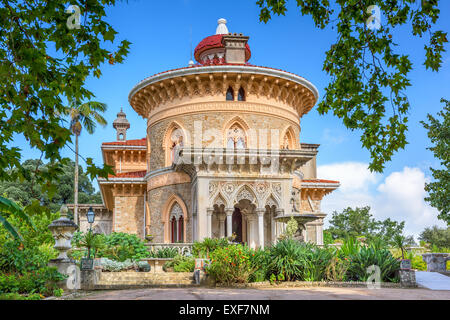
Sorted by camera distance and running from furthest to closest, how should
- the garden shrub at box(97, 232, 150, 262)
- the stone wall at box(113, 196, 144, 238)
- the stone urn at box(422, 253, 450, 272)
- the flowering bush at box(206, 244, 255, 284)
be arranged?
the stone wall at box(113, 196, 144, 238) → the garden shrub at box(97, 232, 150, 262) → the stone urn at box(422, 253, 450, 272) → the flowering bush at box(206, 244, 255, 284)

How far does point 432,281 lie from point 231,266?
6496 millimetres

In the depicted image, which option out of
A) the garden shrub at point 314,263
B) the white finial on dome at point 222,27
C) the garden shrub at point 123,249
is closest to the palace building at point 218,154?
the garden shrub at point 123,249

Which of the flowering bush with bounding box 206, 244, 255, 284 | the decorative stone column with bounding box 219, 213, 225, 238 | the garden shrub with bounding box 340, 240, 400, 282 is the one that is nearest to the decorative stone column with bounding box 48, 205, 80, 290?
the flowering bush with bounding box 206, 244, 255, 284

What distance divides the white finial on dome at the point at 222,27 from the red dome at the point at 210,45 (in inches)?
35.7

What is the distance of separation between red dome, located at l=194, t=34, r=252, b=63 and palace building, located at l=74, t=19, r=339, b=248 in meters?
1.74

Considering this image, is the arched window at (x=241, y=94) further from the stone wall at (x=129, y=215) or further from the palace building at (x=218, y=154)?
the stone wall at (x=129, y=215)

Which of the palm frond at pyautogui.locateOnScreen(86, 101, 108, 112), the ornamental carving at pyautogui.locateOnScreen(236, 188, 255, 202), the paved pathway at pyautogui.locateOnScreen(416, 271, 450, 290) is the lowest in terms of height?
the paved pathway at pyautogui.locateOnScreen(416, 271, 450, 290)

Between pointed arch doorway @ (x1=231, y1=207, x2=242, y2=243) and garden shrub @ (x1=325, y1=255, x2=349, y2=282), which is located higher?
pointed arch doorway @ (x1=231, y1=207, x2=242, y2=243)

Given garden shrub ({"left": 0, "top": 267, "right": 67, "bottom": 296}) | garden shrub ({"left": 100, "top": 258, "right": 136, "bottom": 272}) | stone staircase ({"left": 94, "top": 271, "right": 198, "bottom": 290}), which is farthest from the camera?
garden shrub ({"left": 100, "top": 258, "right": 136, "bottom": 272})

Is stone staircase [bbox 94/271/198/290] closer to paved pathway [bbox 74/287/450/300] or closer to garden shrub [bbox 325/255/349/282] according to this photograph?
paved pathway [bbox 74/287/450/300]

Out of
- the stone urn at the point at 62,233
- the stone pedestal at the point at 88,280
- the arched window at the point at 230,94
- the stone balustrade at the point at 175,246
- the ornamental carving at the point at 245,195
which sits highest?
the arched window at the point at 230,94

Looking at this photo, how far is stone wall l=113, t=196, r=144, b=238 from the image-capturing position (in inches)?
1028

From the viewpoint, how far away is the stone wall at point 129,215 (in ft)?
85.7
